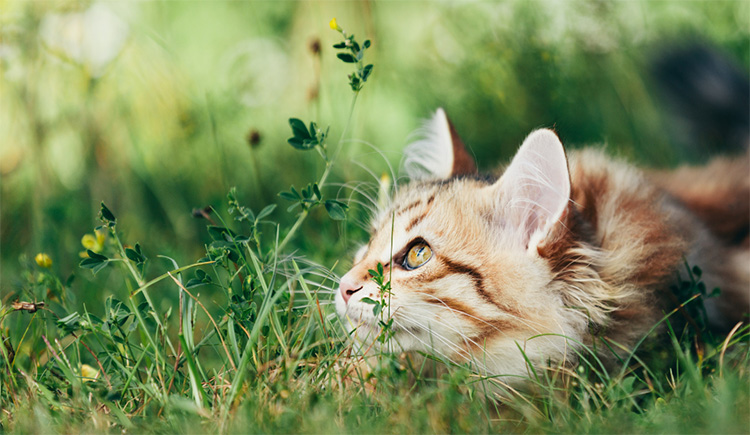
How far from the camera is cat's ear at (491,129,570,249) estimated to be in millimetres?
1521

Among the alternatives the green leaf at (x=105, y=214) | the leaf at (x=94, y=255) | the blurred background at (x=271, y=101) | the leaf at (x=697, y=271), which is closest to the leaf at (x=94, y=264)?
the leaf at (x=94, y=255)

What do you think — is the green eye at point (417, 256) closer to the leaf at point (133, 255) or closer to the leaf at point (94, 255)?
the leaf at point (133, 255)

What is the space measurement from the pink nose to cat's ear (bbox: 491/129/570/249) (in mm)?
462

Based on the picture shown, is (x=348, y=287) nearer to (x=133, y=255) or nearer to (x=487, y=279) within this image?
(x=487, y=279)

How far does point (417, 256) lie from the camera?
5.58 ft

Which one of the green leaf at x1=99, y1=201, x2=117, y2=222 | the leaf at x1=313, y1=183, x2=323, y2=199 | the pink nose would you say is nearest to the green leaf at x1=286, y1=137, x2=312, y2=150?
the leaf at x1=313, y1=183, x2=323, y2=199

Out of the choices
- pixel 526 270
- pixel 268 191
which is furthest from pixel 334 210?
pixel 268 191

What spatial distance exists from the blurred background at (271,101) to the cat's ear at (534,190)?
85 centimetres

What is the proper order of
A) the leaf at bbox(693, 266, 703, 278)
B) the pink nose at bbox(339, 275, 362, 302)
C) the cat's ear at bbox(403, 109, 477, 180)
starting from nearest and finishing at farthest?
1. the pink nose at bbox(339, 275, 362, 302)
2. the leaf at bbox(693, 266, 703, 278)
3. the cat's ear at bbox(403, 109, 477, 180)

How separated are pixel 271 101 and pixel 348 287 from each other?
2704mm

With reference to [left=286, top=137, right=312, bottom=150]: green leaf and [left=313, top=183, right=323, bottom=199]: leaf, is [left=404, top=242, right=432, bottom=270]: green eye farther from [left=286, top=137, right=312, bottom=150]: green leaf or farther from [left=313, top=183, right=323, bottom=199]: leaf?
[left=286, top=137, right=312, bottom=150]: green leaf

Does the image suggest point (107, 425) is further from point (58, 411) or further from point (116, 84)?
point (116, 84)

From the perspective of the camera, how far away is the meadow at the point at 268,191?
1402 millimetres

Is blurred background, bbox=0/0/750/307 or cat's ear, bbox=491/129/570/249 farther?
blurred background, bbox=0/0/750/307
